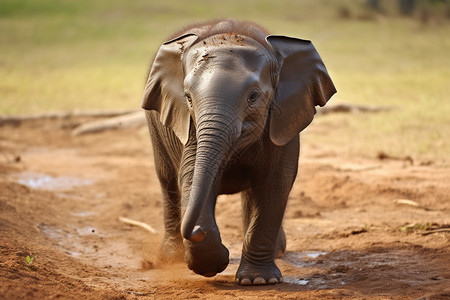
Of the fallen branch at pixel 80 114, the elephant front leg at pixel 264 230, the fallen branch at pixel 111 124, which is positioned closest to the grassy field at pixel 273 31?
the fallen branch at pixel 80 114

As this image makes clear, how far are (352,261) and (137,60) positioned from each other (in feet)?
66.7

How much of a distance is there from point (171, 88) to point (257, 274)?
1.60 m

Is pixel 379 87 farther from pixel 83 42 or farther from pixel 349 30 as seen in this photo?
pixel 83 42

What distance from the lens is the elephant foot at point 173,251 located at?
22.7ft

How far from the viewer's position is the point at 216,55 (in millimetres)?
5137

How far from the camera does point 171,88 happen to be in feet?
18.3

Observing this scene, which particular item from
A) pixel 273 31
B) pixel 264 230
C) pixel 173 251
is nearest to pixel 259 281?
pixel 264 230

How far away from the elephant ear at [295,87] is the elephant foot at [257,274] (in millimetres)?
1067

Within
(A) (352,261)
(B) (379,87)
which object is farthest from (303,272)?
(B) (379,87)

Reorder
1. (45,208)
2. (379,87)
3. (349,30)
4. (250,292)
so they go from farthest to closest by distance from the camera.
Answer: (349,30), (379,87), (45,208), (250,292)

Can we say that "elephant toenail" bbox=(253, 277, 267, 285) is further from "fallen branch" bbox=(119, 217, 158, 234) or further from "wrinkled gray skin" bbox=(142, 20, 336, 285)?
"fallen branch" bbox=(119, 217, 158, 234)

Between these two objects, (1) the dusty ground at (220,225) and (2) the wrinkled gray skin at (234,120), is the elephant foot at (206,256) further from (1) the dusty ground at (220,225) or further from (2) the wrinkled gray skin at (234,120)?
(1) the dusty ground at (220,225)

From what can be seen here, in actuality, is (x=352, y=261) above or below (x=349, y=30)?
above

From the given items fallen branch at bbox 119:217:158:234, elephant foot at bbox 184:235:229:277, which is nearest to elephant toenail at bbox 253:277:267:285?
elephant foot at bbox 184:235:229:277
